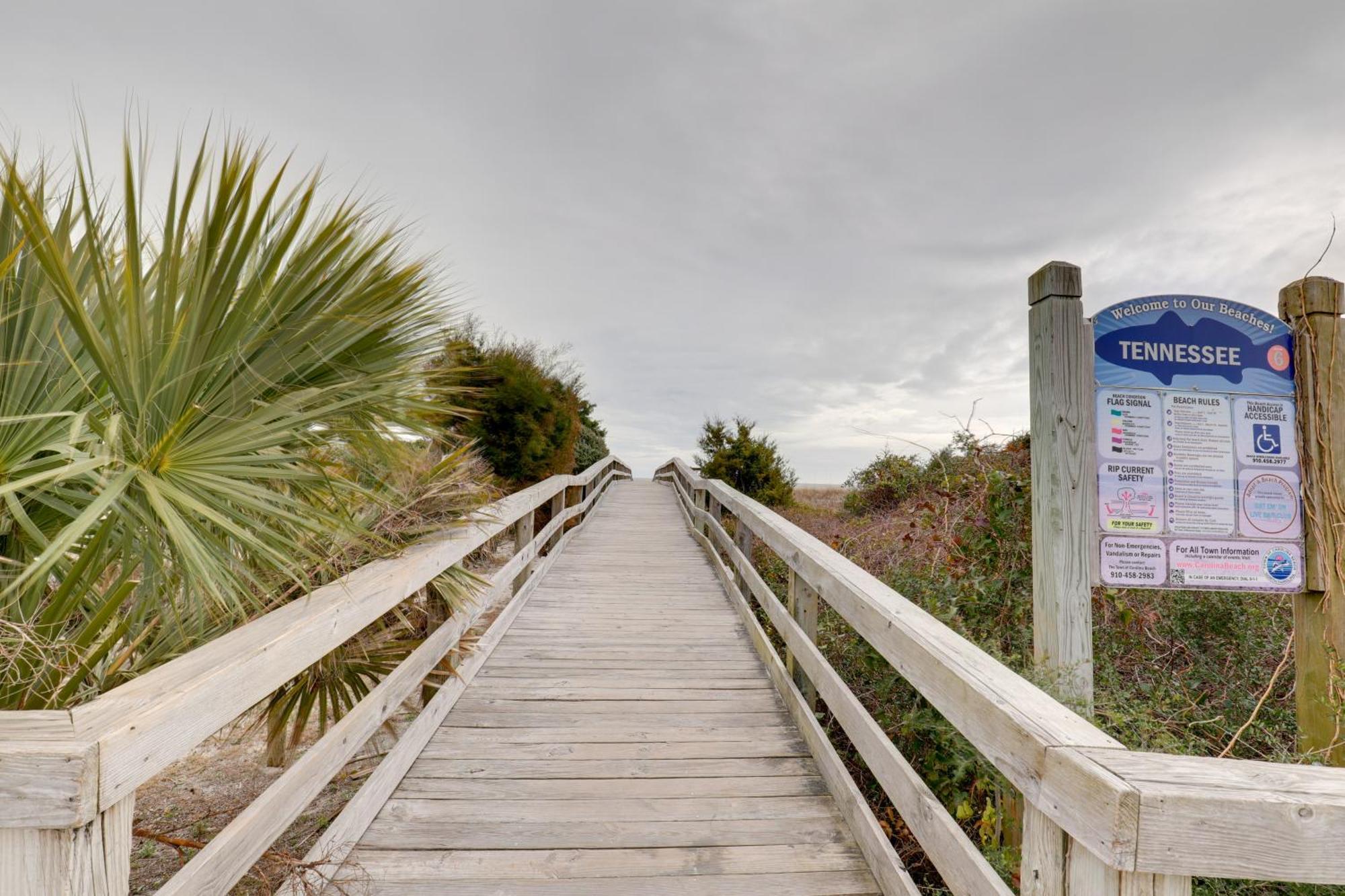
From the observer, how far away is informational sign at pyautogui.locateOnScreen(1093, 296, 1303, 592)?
2562 mm

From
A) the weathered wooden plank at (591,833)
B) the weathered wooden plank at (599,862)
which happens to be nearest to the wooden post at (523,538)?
the weathered wooden plank at (591,833)

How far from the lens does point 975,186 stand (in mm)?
6445

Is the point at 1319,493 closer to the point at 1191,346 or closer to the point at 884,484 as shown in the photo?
the point at 1191,346

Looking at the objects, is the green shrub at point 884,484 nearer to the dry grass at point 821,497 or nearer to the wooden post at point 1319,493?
the dry grass at point 821,497

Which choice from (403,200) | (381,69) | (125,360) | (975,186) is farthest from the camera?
(975,186)

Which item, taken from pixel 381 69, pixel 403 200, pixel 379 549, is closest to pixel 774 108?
pixel 381 69

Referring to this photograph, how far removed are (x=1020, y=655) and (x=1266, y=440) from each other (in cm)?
146

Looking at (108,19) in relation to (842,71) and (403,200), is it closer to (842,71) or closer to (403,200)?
(403,200)

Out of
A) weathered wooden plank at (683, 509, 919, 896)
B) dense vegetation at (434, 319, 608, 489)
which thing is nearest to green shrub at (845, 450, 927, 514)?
weathered wooden plank at (683, 509, 919, 896)

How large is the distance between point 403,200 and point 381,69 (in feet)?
13.2

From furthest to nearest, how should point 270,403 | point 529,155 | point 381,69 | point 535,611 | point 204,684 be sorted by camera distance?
point 529,155, point 381,69, point 535,611, point 270,403, point 204,684

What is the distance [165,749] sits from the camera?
111 centimetres

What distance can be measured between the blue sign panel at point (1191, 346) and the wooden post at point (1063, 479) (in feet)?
0.46


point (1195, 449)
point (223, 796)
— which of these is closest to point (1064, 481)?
point (1195, 449)
